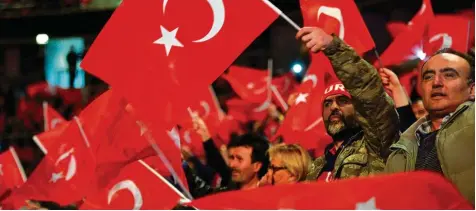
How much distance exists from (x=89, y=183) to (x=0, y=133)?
40.1 feet

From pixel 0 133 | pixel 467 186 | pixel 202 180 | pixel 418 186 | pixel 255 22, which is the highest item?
pixel 255 22

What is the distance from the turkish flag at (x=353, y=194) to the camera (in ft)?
9.05

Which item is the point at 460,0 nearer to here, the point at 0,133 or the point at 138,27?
the point at 0,133

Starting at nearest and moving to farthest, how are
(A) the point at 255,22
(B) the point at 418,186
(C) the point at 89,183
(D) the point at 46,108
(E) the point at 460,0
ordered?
1. (B) the point at 418,186
2. (A) the point at 255,22
3. (C) the point at 89,183
4. (D) the point at 46,108
5. (E) the point at 460,0

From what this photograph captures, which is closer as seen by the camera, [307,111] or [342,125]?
[342,125]

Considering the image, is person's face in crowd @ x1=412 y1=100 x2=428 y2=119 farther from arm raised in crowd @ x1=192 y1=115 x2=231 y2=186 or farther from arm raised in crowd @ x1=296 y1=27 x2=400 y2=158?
arm raised in crowd @ x1=296 y1=27 x2=400 y2=158

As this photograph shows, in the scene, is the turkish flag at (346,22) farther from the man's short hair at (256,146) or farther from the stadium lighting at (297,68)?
the stadium lighting at (297,68)

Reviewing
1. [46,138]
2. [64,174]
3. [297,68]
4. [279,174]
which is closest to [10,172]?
[46,138]

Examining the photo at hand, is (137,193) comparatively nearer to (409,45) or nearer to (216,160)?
(216,160)

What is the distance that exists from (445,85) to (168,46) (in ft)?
→ 5.68

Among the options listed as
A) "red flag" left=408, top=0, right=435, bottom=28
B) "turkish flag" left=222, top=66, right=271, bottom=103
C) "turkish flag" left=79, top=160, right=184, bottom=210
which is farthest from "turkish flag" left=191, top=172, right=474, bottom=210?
"turkish flag" left=222, top=66, right=271, bottom=103

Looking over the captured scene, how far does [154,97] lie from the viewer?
5051 mm

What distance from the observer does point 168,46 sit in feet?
16.3

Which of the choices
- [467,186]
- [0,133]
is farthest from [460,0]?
[467,186]
